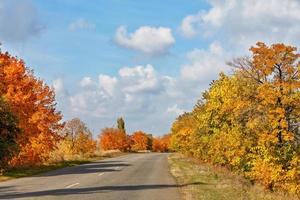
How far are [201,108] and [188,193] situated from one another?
79.6ft

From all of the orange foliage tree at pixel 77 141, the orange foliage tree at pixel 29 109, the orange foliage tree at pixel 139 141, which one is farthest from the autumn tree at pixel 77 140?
the orange foliage tree at pixel 139 141

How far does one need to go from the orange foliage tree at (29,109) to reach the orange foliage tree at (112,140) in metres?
73.2

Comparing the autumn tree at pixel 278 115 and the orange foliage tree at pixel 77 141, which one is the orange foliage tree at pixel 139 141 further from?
the autumn tree at pixel 278 115

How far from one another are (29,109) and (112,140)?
82699mm

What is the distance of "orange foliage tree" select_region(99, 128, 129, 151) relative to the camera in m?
120

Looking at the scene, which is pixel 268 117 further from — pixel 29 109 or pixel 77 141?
pixel 77 141

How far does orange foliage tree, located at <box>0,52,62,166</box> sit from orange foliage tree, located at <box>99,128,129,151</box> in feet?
240

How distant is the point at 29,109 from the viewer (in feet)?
129

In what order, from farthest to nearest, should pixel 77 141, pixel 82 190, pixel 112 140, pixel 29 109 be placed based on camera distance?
1. pixel 112 140
2. pixel 77 141
3. pixel 29 109
4. pixel 82 190

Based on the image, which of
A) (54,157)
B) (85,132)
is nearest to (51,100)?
(54,157)

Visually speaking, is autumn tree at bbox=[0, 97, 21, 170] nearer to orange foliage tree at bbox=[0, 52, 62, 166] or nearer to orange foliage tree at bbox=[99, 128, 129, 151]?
orange foliage tree at bbox=[0, 52, 62, 166]

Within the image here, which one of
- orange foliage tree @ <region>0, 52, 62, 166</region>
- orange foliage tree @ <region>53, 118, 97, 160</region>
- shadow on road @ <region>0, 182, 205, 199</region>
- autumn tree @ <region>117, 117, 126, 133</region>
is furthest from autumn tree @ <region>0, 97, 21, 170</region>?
autumn tree @ <region>117, 117, 126, 133</region>

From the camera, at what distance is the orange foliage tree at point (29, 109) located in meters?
38.2

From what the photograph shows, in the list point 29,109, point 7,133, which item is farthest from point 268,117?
point 29,109
